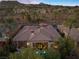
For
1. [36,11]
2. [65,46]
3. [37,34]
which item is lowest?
[36,11]

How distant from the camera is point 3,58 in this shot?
10.0 m

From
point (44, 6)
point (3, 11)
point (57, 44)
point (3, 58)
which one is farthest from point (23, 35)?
point (44, 6)

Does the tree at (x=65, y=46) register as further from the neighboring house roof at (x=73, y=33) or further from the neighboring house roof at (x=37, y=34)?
the neighboring house roof at (x=73, y=33)

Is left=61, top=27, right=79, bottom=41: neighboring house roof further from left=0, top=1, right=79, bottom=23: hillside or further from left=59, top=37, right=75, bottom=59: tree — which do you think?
left=0, top=1, right=79, bottom=23: hillside

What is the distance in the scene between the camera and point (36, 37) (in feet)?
45.1

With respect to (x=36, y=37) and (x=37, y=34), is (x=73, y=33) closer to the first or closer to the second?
(x=37, y=34)

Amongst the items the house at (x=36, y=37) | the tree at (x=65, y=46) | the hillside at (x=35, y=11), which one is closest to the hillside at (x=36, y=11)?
the hillside at (x=35, y=11)

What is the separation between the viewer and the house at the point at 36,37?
1331 centimetres

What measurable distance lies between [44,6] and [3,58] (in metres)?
19.1

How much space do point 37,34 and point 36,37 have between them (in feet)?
0.80

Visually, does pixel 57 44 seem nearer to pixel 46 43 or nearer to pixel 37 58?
pixel 46 43

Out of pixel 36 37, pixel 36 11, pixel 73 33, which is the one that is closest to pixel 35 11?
pixel 36 11

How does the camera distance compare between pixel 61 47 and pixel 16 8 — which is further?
pixel 16 8

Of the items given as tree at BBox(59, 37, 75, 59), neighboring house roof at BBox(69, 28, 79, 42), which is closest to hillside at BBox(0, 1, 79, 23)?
neighboring house roof at BBox(69, 28, 79, 42)
